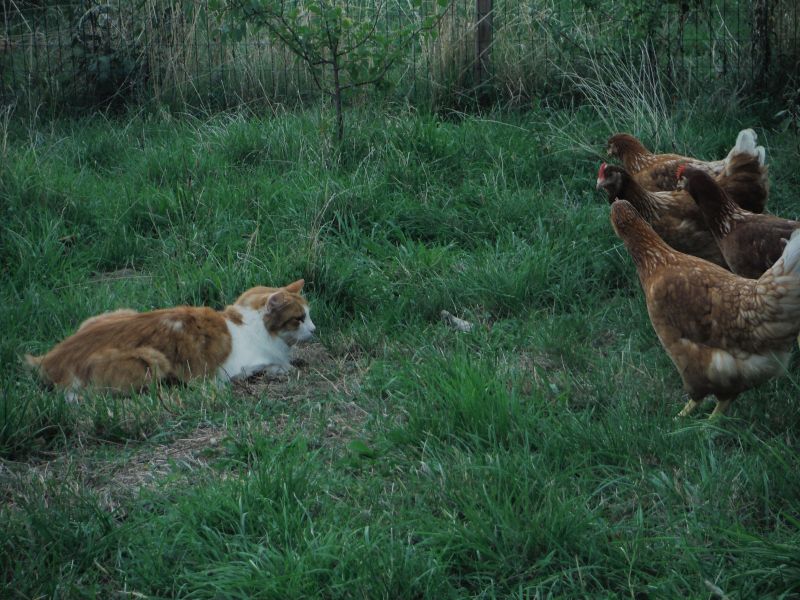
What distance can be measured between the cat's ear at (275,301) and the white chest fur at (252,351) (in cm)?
9

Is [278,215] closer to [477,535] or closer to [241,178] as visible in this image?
[241,178]

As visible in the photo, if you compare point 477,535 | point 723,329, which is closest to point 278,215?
point 723,329

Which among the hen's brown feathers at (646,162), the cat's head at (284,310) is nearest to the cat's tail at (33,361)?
the cat's head at (284,310)

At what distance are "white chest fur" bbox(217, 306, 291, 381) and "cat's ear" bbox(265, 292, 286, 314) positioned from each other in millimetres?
90

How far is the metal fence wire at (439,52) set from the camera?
8742 mm

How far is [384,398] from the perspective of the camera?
16.1 feet

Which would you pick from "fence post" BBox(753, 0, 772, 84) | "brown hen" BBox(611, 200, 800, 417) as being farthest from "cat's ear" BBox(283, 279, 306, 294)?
"fence post" BBox(753, 0, 772, 84)

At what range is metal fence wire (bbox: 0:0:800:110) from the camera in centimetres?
874

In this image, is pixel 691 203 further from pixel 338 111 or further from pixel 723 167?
pixel 338 111

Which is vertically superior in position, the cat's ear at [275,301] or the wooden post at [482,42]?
the wooden post at [482,42]

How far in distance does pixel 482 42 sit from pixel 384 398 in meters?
5.22

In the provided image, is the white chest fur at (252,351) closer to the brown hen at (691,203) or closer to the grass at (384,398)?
the grass at (384,398)

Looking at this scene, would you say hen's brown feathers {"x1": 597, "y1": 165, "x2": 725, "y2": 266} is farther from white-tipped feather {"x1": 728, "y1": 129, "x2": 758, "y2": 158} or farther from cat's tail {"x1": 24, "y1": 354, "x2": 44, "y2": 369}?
cat's tail {"x1": 24, "y1": 354, "x2": 44, "y2": 369}

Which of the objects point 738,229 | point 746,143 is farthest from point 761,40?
point 738,229
